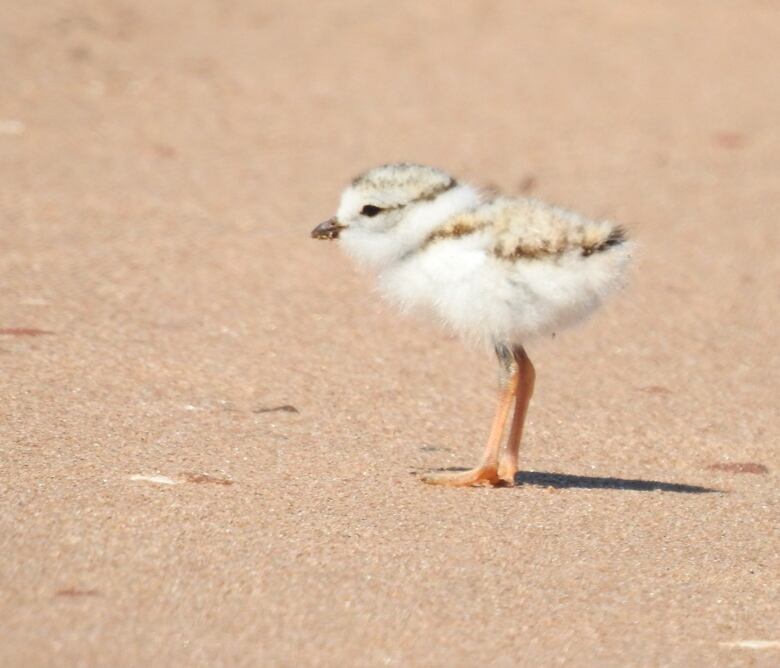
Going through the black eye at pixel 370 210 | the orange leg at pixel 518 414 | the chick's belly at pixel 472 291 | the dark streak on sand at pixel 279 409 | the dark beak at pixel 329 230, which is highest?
the black eye at pixel 370 210

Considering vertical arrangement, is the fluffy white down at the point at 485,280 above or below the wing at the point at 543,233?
below

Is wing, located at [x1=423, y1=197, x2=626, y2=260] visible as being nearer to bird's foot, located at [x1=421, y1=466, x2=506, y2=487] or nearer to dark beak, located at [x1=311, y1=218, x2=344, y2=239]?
dark beak, located at [x1=311, y1=218, x2=344, y2=239]

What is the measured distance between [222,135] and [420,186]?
199 inches

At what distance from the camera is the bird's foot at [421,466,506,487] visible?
4555mm

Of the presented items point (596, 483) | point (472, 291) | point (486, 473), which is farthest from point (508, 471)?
point (472, 291)

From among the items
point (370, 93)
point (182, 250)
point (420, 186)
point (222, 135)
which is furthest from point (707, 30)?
point (420, 186)

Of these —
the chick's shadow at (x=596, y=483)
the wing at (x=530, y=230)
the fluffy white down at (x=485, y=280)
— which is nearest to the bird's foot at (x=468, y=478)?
the chick's shadow at (x=596, y=483)

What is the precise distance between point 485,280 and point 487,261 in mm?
54

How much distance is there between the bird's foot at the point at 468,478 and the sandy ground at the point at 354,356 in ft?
0.11

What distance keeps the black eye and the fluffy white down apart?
8 centimetres

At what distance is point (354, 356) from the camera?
19.7ft

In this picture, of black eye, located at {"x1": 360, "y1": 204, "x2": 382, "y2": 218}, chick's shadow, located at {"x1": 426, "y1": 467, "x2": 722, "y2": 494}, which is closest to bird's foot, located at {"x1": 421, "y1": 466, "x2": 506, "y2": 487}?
chick's shadow, located at {"x1": 426, "y1": 467, "x2": 722, "y2": 494}

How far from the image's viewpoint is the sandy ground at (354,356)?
12.0 feet

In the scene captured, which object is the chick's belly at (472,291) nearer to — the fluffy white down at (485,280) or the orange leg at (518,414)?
the fluffy white down at (485,280)
